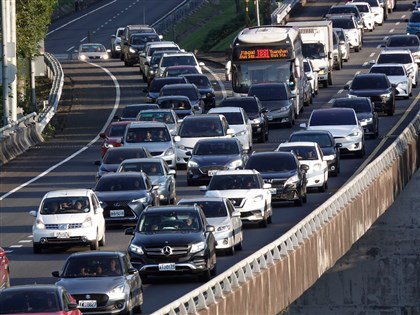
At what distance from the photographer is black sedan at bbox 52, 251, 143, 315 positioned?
28984 millimetres

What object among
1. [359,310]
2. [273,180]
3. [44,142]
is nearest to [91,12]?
[44,142]

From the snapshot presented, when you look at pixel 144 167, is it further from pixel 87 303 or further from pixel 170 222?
pixel 87 303

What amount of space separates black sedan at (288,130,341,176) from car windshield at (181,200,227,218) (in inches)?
576

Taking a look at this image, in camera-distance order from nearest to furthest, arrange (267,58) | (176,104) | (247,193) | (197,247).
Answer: (197,247)
(247,193)
(176,104)
(267,58)

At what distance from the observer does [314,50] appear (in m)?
78.6

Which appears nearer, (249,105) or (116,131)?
(116,131)

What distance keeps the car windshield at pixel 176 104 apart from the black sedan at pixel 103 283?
35083mm

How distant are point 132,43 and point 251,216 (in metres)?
55.1

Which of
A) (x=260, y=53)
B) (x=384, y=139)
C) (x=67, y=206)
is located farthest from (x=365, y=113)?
(x=67, y=206)

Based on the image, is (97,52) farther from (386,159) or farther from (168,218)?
(168,218)

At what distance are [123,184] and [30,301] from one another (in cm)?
1754

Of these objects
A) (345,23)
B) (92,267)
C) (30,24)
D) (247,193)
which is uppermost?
(92,267)

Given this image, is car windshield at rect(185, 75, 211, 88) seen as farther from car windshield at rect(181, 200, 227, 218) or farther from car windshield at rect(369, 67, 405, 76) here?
car windshield at rect(181, 200, 227, 218)

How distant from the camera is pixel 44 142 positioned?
68.3m
